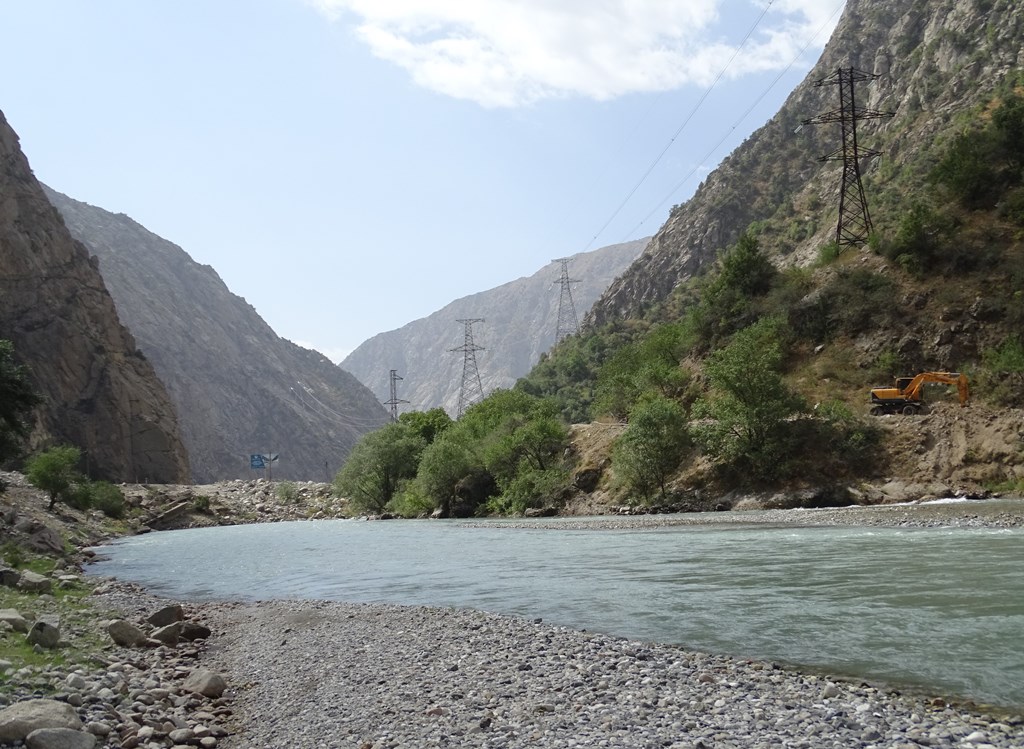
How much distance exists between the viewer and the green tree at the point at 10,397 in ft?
131

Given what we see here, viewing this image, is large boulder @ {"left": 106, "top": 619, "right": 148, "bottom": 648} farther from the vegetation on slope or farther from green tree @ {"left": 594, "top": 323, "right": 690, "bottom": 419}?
green tree @ {"left": 594, "top": 323, "right": 690, "bottom": 419}

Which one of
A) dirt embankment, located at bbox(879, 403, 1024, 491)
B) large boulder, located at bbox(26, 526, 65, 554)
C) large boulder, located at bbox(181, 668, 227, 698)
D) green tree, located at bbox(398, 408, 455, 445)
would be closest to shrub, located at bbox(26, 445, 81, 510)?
large boulder, located at bbox(26, 526, 65, 554)

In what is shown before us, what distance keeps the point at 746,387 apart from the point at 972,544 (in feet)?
106

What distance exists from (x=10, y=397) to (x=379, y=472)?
175 feet

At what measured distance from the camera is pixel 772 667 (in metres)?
11.0

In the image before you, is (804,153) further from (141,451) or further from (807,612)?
(807,612)

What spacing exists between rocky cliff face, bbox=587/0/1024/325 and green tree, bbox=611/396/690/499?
45.5 metres

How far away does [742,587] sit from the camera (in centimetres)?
1827

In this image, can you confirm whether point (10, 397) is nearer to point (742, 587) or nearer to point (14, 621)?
point (14, 621)

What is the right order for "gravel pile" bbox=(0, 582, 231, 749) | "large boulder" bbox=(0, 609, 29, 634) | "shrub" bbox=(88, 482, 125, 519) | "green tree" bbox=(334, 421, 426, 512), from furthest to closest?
"green tree" bbox=(334, 421, 426, 512)
"shrub" bbox=(88, 482, 125, 519)
"large boulder" bbox=(0, 609, 29, 634)
"gravel pile" bbox=(0, 582, 231, 749)

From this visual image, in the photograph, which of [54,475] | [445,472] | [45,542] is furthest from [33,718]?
[445,472]

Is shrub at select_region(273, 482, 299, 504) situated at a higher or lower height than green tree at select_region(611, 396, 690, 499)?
lower

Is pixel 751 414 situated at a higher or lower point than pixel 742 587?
higher

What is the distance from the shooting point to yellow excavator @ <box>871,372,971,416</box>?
172 feet
